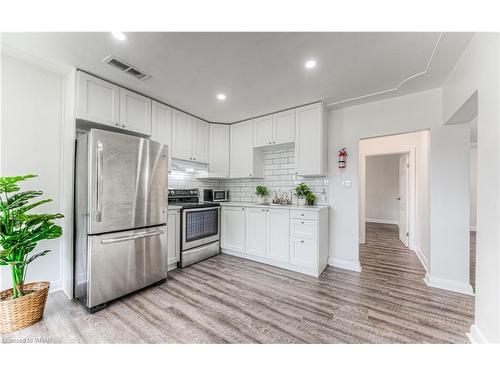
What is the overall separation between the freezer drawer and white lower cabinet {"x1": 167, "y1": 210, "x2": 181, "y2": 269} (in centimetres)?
28

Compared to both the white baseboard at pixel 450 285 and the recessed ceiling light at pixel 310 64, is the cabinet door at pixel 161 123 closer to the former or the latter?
the recessed ceiling light at pixel 310 64

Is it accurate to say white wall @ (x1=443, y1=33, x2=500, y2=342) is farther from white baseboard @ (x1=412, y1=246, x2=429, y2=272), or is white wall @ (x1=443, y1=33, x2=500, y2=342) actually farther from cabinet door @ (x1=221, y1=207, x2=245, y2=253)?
cabinet door @ (x1=221, y1=207, x2=245, y2=253)

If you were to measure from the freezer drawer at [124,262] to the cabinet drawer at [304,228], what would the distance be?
1747mm

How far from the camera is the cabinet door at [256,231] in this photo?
3.17m

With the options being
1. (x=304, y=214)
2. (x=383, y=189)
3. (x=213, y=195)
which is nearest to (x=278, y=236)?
(x=304, y=214)

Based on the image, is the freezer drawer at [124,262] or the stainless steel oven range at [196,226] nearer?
the freezer drawer at [124,262]

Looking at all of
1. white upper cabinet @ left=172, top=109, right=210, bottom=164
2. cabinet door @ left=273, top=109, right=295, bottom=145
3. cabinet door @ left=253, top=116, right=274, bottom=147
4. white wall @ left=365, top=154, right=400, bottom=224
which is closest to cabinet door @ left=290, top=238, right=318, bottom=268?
cabinet door @ left=273, top=109, right=295, bottom=145

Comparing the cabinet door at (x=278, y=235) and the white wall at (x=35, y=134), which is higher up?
the white wall at (x=35, y=134)

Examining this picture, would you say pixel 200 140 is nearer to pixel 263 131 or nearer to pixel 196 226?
pixel 263 131

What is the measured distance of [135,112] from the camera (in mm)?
2629

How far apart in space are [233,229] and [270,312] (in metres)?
1.72

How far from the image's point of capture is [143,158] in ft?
7.50

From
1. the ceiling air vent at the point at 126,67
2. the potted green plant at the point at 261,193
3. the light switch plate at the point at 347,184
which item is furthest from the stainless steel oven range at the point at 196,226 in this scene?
the light switch plate at the point at 347,184
